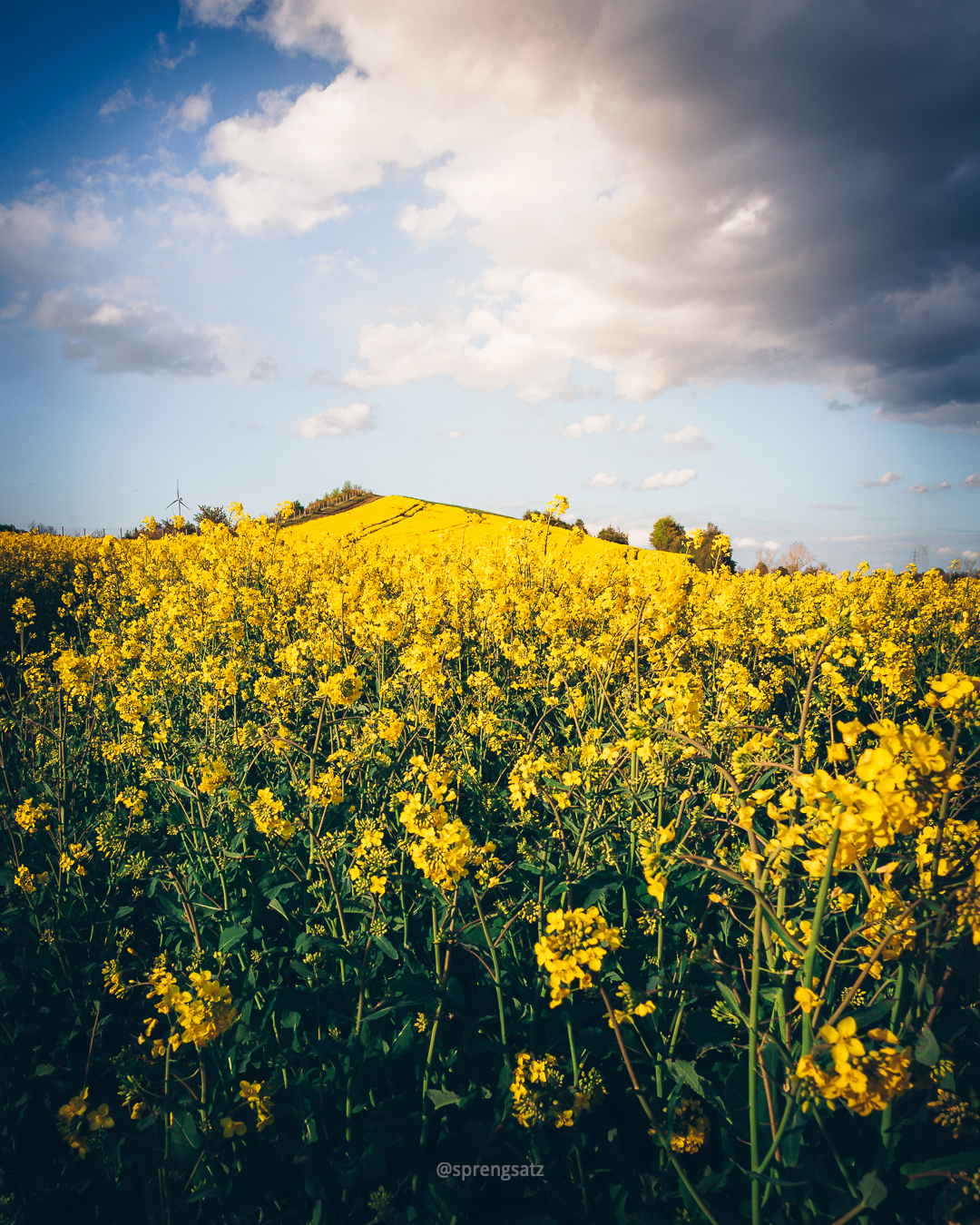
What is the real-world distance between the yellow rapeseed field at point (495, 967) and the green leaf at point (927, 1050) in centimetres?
5

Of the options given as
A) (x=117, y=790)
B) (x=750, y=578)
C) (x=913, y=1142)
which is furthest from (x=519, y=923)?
(x=750, y=578)

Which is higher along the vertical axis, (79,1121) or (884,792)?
(884,792)

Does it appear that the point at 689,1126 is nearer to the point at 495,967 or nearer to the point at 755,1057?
the point at 755,1057

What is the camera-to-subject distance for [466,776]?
407cm

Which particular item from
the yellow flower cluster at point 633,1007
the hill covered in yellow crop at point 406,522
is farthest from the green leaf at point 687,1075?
the hill covered in yellow crop at point 406,522

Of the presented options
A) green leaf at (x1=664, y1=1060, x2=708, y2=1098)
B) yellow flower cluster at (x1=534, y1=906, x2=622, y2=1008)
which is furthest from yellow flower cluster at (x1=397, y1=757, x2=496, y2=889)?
green leaf at (x1=664, y1=1060, x2=708, y2=1098)

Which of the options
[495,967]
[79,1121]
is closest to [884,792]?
[495,967]

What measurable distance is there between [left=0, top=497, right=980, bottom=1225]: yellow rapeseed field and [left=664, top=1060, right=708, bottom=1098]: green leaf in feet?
0.04

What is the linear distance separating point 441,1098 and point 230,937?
4.78ft

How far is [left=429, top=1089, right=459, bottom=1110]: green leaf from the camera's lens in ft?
7.23

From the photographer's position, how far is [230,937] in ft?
9.50

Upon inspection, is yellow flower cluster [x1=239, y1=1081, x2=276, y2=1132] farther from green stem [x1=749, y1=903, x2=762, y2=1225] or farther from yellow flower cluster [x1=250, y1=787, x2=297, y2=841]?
green stem [x1=749, y1=903, x2=762, y2=1225]

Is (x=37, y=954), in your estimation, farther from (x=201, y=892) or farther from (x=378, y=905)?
(x=378, y=905)

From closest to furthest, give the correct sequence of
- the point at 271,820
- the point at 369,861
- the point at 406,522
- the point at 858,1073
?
1. the point at 858,1073
2. the point at 369,861
3. the point at 271,820
4. the point at 406,522
